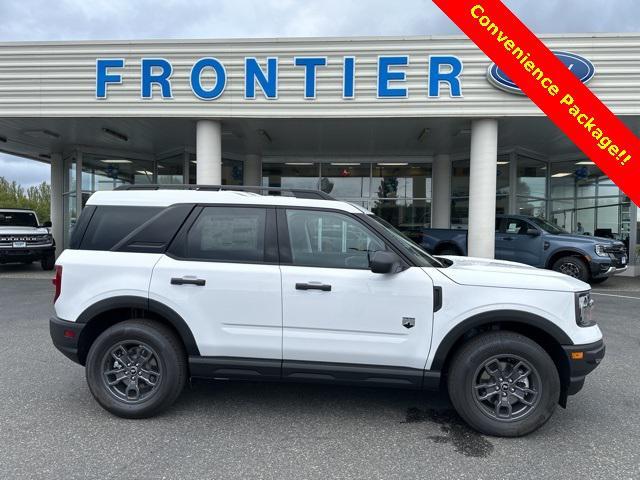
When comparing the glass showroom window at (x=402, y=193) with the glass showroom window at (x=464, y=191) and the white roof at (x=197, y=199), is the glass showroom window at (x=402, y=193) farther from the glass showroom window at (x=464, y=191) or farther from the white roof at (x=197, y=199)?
the white roof at (x=197, y=199)

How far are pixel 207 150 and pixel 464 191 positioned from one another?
30.0 feet

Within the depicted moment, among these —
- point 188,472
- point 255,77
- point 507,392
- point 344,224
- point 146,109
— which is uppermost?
point 255,77

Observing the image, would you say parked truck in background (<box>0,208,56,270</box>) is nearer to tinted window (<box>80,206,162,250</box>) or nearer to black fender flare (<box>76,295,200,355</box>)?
tinted window (<box>80,206,162,250</box>)

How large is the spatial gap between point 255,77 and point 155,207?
300 inches

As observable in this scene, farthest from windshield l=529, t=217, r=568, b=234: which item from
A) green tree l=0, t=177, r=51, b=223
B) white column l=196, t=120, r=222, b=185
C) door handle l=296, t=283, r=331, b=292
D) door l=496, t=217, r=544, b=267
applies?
green tree l=0, t=177, r=51, b=223

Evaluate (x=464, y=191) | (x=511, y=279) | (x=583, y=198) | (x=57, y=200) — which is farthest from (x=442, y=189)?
(x=57, y=200)

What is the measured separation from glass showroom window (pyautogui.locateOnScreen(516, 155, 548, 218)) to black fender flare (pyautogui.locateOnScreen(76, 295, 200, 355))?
1410 centimetres

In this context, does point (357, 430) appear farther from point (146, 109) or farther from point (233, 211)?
point (146, 109)

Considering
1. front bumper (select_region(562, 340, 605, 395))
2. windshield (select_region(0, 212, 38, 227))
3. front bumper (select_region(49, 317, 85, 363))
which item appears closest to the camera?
front bumper (select_region(562, 340, 605, 395))

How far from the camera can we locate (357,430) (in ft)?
11.1

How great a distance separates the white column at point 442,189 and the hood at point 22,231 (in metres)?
12.7

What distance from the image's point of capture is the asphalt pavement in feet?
9.33

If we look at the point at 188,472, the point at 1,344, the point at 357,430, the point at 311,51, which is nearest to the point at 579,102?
the point at 311,51

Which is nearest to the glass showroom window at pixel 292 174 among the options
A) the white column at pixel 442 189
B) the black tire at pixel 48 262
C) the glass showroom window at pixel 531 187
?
the white column at pixel 442 189
